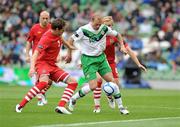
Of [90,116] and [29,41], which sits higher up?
[29,41]

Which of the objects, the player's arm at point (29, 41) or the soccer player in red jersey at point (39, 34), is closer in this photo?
the soccer player in red jersey at point (39, 34)

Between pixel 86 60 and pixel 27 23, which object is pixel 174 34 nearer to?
pixel 27 23

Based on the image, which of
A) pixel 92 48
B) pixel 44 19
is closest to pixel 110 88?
pixel 92 48

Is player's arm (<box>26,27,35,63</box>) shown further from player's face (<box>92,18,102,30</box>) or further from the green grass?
player's face (<box>92,18,102,30</box>)

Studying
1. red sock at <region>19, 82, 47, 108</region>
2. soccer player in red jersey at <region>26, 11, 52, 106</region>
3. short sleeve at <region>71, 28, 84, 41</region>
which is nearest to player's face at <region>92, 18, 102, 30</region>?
short sleeve at <region>71, 28, 84, 41</region>

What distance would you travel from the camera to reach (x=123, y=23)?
115 feet

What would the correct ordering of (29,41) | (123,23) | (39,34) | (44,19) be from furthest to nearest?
(123,23)
(29,41)
(39,34)
(44,19)

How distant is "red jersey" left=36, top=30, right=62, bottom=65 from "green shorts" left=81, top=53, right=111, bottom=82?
2.32 feet

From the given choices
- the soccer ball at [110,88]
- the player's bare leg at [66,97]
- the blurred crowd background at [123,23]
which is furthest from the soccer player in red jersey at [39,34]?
the blurred crowd background at [123,23]

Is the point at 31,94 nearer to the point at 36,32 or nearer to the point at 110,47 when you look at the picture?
the point at 110,47

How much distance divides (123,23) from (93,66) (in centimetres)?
1955

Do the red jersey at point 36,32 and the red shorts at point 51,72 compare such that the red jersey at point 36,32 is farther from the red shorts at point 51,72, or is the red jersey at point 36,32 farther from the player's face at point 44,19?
the red shorts at point 51,72

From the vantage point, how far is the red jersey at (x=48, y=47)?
15.6 metres

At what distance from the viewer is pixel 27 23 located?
3650cm
